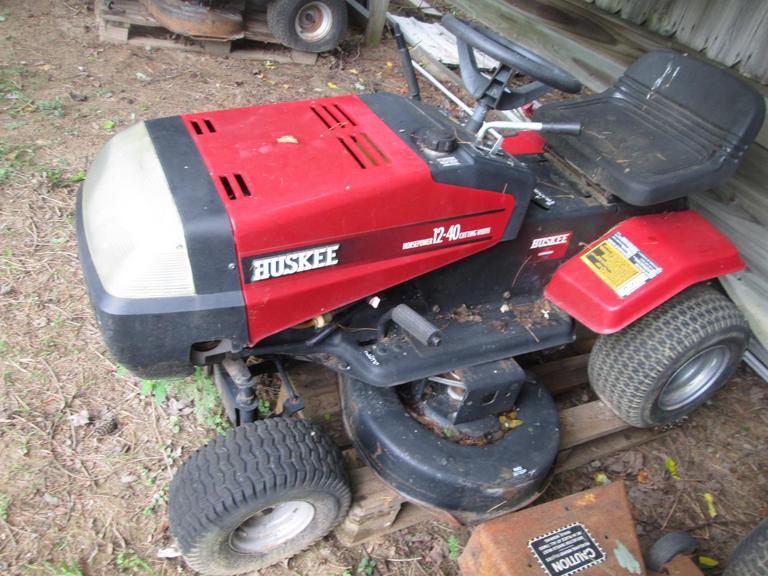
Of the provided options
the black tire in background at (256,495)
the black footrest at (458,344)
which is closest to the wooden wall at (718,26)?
the black footrest at (458,344)

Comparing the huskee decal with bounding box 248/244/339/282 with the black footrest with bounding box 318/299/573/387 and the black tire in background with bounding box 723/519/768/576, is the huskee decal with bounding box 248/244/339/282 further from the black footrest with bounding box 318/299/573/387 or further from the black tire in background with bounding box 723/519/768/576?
the black tire in background with bounding box 723/519/768/576

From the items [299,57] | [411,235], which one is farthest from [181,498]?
[299,57]

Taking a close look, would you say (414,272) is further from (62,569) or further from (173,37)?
(173,37)

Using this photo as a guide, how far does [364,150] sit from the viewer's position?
5.63 feet

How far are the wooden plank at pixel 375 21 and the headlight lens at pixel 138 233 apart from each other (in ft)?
11.2

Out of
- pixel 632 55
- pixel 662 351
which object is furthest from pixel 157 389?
pixel 632 55

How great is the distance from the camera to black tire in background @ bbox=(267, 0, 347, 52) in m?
4.04

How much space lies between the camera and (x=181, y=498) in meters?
1.67

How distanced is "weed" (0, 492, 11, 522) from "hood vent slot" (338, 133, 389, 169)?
1481 millimetres

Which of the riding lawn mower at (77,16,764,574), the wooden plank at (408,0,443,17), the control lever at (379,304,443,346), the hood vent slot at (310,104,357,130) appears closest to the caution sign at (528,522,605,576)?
the riding lawn mower at (77,16,764,574)

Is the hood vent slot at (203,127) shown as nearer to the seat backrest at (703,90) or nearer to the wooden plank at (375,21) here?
the seat backrest at (703,90)

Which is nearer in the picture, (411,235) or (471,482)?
(411,235)

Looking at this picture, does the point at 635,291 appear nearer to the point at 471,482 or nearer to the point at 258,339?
the point at 471,482

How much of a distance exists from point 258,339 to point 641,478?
64.1 inches
